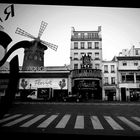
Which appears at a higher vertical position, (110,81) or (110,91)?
(110,81)

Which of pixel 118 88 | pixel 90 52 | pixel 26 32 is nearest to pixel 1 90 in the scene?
pixel 26 32

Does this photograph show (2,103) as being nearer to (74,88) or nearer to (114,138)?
(114,138)

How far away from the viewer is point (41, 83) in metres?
37.0

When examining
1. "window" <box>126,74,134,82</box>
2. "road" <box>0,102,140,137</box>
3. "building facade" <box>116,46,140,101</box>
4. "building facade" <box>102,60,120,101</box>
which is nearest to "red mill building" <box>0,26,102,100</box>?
"building facade" <box>102,60,120,101</box>

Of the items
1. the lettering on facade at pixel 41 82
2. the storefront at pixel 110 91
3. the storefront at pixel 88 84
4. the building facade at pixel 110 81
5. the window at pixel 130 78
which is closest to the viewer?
the storefront at pixel 88 84

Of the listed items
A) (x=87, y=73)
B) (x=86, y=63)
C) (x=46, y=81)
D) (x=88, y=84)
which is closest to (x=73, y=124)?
(x=88, y=84)

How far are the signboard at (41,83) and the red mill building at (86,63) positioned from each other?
2893mm

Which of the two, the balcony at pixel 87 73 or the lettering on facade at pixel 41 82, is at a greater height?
the balcony at pixel 87 73

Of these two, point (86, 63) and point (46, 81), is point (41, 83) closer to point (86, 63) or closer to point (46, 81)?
point (46, 81)

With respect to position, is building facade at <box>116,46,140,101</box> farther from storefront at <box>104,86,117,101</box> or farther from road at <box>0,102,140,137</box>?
road at <box>0,102,140,137</box>

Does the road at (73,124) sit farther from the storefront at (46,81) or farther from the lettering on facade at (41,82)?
the lettering on facade at (41,82)

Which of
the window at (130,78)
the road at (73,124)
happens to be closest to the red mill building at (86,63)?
the window at (130,78)

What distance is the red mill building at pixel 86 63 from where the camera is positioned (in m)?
36.6

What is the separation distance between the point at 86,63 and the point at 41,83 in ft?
35.5
